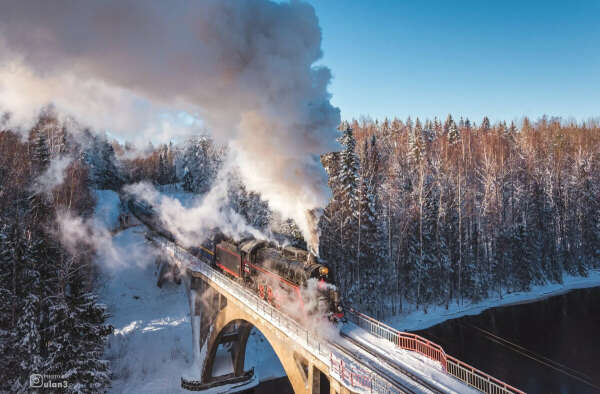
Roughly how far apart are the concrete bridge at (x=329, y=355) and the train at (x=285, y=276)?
57 centimetres

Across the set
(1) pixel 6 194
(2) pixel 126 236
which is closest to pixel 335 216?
(1) pixel 6 194

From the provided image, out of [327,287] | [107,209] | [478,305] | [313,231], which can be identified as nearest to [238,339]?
[313,231]

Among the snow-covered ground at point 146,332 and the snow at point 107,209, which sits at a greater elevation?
the snow at point 107,209

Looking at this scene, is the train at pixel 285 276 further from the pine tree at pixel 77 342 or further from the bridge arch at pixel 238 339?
the pine tree at pixel 77 342

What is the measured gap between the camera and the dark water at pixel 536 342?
21.1 meters

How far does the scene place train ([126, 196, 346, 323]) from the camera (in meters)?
13.1

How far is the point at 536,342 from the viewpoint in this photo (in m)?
26.4

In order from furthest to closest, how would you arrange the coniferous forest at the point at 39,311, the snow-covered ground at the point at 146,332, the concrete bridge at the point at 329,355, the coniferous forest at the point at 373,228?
the snow-covered ground at the point at 146,332
the coniferous forest at the point at 373,228
the coniferous forest at the point at 39,311
the concrete bridge at the point at 329,355

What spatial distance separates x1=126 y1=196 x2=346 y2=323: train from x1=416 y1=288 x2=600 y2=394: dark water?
15.7 meters

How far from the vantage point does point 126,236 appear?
4791cm

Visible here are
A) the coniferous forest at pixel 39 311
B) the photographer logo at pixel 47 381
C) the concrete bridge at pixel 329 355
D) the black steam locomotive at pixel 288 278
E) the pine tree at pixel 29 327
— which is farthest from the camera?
the coniferous forest at pixel 39 311

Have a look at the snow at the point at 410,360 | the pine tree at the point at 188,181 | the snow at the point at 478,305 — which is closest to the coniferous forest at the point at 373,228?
the snow at the point at 478,305

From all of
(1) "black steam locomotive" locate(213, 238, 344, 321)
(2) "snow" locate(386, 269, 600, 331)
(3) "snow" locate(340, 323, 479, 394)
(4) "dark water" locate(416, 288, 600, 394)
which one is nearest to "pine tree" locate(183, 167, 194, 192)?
(2) "snow" locate(386, 269, 600, 331)

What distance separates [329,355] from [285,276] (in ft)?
13.1
